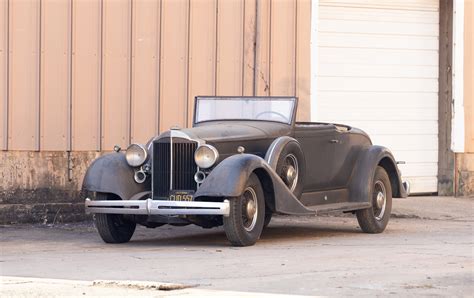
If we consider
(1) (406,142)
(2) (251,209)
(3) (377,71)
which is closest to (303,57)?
(3) (377,71)

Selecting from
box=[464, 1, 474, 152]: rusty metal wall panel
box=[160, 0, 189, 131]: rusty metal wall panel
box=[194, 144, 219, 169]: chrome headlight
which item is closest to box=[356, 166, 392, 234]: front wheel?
box=[194, 144, 219, 169]: chrome headlight

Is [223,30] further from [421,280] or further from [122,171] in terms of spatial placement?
[421,280]

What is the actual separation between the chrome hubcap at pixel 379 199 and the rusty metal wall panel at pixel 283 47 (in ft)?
10.6

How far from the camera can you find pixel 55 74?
13344mm

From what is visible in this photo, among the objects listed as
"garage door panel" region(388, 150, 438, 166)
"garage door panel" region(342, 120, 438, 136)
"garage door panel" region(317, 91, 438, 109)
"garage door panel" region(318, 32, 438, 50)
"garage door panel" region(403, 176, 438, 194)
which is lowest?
"garage door panel" region(403, 176, 438, 194)

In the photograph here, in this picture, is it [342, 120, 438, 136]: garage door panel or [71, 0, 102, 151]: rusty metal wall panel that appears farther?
[342, 120, 438, 136]: garage door panel

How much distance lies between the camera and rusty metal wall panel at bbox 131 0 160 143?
549 inches

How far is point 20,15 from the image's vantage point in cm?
1308

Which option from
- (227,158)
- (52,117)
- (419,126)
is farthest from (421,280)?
(419,126)

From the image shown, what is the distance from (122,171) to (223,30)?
14.7ft

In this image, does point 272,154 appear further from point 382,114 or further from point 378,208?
point 382,114

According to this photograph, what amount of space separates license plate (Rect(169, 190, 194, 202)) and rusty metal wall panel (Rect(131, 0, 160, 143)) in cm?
352

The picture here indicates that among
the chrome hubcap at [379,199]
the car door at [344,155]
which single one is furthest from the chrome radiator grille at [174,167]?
the chrome hubcap at [379,199]

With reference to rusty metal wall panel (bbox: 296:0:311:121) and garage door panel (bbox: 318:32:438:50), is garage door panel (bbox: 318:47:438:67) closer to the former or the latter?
garage door panel (bbox: 318:32:438:50)
